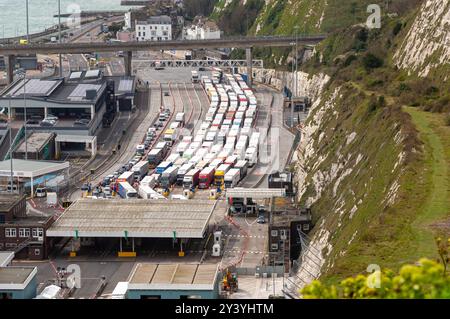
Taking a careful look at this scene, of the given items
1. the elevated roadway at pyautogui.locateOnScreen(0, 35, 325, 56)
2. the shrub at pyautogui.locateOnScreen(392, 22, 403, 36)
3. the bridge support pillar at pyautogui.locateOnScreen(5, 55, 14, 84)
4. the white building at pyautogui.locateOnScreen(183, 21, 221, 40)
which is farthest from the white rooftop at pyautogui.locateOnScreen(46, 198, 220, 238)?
the white building at pyautogui.locateOnScreen(183, 21, 221, 40)

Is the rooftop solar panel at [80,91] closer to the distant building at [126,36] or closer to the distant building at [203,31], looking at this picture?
the distant building at [203,31]

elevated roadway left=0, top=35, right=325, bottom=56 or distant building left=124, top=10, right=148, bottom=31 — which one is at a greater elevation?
elevated roadway left=0, top=35, right=325, bottom=56

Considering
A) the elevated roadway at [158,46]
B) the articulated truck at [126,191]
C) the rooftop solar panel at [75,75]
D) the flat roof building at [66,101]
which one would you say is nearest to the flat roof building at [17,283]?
the articulated truck at [126,191]

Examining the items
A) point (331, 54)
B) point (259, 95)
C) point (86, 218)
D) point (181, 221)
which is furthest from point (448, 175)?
point (259, 95)

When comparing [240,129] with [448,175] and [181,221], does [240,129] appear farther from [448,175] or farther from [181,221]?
[448,175]

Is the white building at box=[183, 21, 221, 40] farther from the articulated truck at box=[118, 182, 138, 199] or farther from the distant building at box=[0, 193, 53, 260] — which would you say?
the distant building at box=[0, 193, 53, 260]

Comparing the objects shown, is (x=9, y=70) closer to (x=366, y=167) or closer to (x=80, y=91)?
(x=80, y=91)
